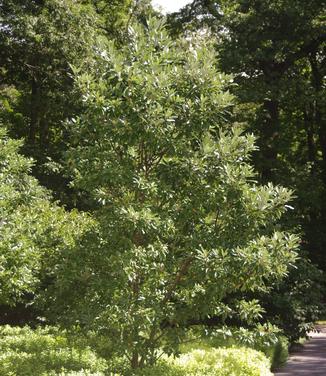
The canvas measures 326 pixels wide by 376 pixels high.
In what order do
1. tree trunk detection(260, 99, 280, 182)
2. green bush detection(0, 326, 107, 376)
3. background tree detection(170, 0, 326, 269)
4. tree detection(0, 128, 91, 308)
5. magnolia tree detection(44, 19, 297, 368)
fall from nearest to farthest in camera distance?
magnolia tree detection(44, 19, 297, 368)
tree detection(0, 128, 91, 308)
green bush detection(0, 326, 107, 376)
background tree detection(170, 0, 326, 269)
tree trunk detection(260, 99, 280, 182)

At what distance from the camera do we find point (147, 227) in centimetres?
763

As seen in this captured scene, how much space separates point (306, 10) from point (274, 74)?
2887mm

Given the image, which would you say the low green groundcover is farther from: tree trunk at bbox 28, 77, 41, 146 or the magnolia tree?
tree trunk at bbox 28, 77, 41, 146

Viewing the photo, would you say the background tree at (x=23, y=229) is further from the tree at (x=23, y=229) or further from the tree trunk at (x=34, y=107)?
the tree trunk at (x=34, y=107)

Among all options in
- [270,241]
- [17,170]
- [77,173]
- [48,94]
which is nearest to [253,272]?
[270,241]

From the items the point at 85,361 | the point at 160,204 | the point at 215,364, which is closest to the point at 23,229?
the point at 85,361

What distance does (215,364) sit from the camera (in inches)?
413

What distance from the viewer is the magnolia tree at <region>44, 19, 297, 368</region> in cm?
779

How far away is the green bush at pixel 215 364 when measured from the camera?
9327 mm

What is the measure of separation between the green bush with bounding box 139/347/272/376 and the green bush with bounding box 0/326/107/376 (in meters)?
1.15

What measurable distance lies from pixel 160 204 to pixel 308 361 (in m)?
8.83

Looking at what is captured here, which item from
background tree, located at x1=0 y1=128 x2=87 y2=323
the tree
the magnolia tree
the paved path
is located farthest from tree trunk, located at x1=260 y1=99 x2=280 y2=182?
the magnolia tree

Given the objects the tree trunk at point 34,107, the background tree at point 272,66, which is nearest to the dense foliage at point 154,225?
the background tree at point 272,66

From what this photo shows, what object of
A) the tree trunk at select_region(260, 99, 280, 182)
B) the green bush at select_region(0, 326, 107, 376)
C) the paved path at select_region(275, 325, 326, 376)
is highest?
→ the tree trunk at select_region(260, 99, 280, 182)
